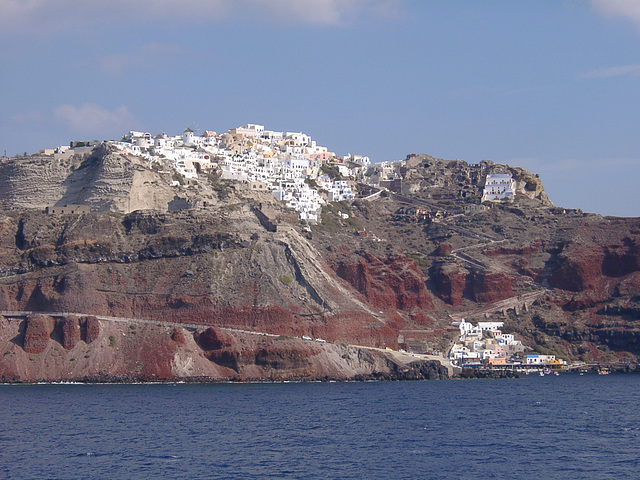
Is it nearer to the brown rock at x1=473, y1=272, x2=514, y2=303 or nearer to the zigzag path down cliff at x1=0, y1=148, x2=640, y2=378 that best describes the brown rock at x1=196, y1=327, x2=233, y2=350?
the zigzag path down cliff at x1=0, y1=148, x2=640, y2=378

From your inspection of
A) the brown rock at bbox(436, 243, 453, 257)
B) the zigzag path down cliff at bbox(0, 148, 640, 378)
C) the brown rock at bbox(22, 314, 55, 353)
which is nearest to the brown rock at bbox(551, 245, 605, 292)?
the zigzag path down cliff at bbox(0, 148, 640, 378)

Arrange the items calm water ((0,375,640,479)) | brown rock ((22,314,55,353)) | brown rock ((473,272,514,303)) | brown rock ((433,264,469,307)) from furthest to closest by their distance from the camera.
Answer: brown rock ((473,272,514,303)) → brown rock ((433,264,469,307)) → brown rock ((22,314,55,353)) → calm water ((0,375,640,479))

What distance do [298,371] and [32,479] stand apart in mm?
46035

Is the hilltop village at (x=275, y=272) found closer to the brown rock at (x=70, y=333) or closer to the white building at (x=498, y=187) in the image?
the brown rock at (x=70, y=333)

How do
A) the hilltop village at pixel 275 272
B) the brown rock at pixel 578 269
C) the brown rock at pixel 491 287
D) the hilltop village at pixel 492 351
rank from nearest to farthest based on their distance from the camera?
→ the hilltop village at pixel 275 272 < the hilltop village at pixel 492 351 < the brown rock at pixel 491 287 < the brown rock at pixel 578 269

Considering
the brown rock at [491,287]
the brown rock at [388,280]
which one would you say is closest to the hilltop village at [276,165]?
the brown rock at [388,280]

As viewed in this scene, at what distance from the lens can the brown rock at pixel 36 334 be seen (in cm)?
8638

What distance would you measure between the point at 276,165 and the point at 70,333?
168 feet

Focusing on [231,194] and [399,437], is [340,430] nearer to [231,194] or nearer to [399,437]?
[399,437]

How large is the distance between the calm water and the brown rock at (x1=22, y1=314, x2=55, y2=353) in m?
4.54

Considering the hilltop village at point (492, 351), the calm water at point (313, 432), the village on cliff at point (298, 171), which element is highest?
the village on cliff at point (298, 171)

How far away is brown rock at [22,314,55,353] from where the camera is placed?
8638cm

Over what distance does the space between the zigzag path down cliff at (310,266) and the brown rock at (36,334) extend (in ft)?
7.25

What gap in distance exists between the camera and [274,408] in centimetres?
7100
